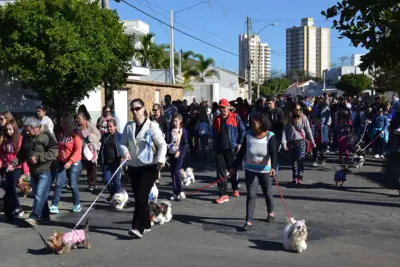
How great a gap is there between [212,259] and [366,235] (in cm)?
245

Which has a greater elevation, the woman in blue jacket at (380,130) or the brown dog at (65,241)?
the woman in blue jacket at (380,130)

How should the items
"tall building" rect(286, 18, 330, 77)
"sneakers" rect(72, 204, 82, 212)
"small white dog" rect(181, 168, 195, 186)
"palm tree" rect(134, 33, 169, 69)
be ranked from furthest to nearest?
"tall building" rect(286, 18, 330, 77), "palm tree" rect(134, 33, 169, 69), "small white dog" rect(181, 168, 195, 186), "sneakers" rect(72, 204, 82, 212)

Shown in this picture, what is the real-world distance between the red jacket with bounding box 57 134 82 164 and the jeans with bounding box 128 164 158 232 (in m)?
1.72

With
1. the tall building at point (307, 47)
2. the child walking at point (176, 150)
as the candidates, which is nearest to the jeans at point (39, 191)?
the child walking at point (176, 150)

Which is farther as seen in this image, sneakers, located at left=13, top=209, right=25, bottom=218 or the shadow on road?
sneakers, located at left=13, top=209, right=25, bottom=218

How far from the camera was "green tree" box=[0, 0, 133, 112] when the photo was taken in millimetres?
13188

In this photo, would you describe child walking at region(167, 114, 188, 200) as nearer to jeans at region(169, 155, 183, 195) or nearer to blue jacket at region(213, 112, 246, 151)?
jeans at region(169, 155, 183, 195)

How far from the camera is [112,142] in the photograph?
963 centimetres

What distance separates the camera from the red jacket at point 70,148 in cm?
820

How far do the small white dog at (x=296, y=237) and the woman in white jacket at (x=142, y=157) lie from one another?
1894mm

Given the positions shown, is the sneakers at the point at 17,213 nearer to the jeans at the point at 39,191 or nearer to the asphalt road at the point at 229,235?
the asphalt road at the point at 229,235

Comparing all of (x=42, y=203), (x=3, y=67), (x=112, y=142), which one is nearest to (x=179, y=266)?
(x=42, y=203)

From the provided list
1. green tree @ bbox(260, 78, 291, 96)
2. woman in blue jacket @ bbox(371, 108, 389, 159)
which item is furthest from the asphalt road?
green tree @ bbox(260, 78, 291, 96)

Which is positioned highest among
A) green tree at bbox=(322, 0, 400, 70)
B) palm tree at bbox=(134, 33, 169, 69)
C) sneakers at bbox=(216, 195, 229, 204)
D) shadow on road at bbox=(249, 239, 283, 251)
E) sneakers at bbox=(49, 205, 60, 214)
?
palm tree at bbox=(134, 33, 169, 69)
